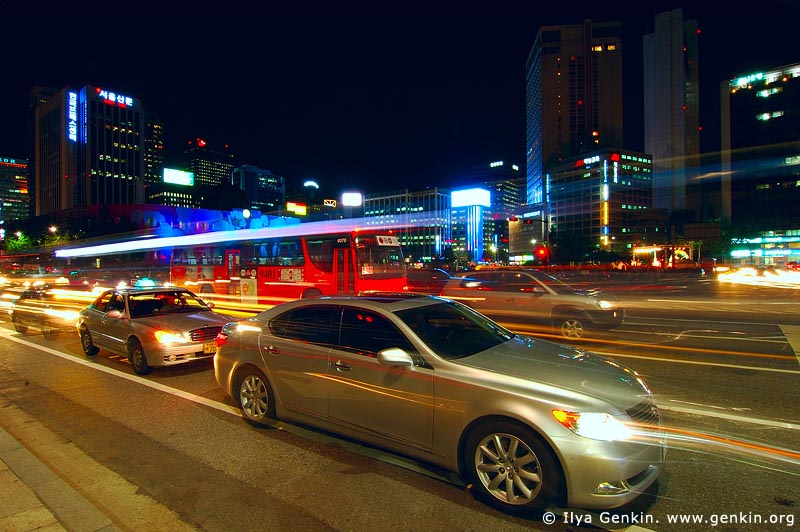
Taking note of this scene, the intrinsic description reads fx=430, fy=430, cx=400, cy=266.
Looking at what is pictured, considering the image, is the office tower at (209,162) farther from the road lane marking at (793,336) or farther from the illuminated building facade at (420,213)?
the road lane marking at (793,336)

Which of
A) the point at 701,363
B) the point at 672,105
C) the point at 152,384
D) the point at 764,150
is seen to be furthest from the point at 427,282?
the point at 672,105

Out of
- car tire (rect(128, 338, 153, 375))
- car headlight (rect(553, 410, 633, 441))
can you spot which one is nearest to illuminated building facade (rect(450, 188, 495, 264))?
car tire (rect(128, 338, 153, 375))

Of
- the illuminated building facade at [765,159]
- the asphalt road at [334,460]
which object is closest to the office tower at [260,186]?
the asphalt road at [334,460]

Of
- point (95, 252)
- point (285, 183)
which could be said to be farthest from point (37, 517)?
point (285, 183)

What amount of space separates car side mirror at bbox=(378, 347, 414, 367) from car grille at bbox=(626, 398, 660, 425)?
1.75 m

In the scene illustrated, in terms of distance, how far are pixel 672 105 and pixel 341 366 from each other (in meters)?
176

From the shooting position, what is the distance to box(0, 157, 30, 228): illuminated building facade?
128 meters

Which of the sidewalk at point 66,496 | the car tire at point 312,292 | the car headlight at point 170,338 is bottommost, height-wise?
the sidewalk at point 66,496

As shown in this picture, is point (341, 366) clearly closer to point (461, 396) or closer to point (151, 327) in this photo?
point (461, 396)

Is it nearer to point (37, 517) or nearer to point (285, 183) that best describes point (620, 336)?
point (37, 517)

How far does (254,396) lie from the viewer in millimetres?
5184

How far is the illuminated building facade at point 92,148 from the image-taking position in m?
106

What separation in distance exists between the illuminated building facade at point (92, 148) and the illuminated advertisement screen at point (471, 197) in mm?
81382

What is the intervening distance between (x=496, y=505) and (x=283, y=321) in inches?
120
